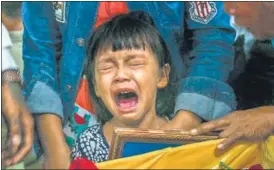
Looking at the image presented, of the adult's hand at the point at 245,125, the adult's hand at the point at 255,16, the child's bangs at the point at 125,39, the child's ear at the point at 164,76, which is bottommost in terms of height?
the adult's hand at the point at 245,125

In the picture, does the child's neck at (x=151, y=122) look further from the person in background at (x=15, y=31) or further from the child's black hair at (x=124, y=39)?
the person in background at (x=15, y=31)

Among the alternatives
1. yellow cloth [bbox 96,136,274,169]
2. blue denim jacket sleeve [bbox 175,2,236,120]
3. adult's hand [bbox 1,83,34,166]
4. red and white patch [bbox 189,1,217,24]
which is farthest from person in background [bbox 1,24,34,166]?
red and white patch [bbox 189,1,217,24]

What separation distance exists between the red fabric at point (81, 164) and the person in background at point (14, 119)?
0.49 feet

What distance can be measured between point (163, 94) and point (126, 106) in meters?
0.13

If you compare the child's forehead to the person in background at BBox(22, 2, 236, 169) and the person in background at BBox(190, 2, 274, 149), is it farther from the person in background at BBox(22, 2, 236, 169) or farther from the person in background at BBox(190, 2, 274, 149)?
the person in background at BBox(190, 2, 274, 149)

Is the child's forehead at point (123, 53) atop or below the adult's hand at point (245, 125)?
atop

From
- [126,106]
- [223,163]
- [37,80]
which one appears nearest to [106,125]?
[126,106]

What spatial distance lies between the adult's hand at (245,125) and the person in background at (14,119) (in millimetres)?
574

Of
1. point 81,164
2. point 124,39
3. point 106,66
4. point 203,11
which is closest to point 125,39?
point 124,39

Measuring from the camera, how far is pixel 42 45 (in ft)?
6.67

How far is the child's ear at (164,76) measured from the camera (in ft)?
6.73

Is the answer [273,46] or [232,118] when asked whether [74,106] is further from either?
[273,46]

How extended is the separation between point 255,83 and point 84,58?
57cm

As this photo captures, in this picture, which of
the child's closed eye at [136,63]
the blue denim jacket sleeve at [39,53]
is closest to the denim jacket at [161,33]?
the blue denim jacket sleeve at [39,53]
